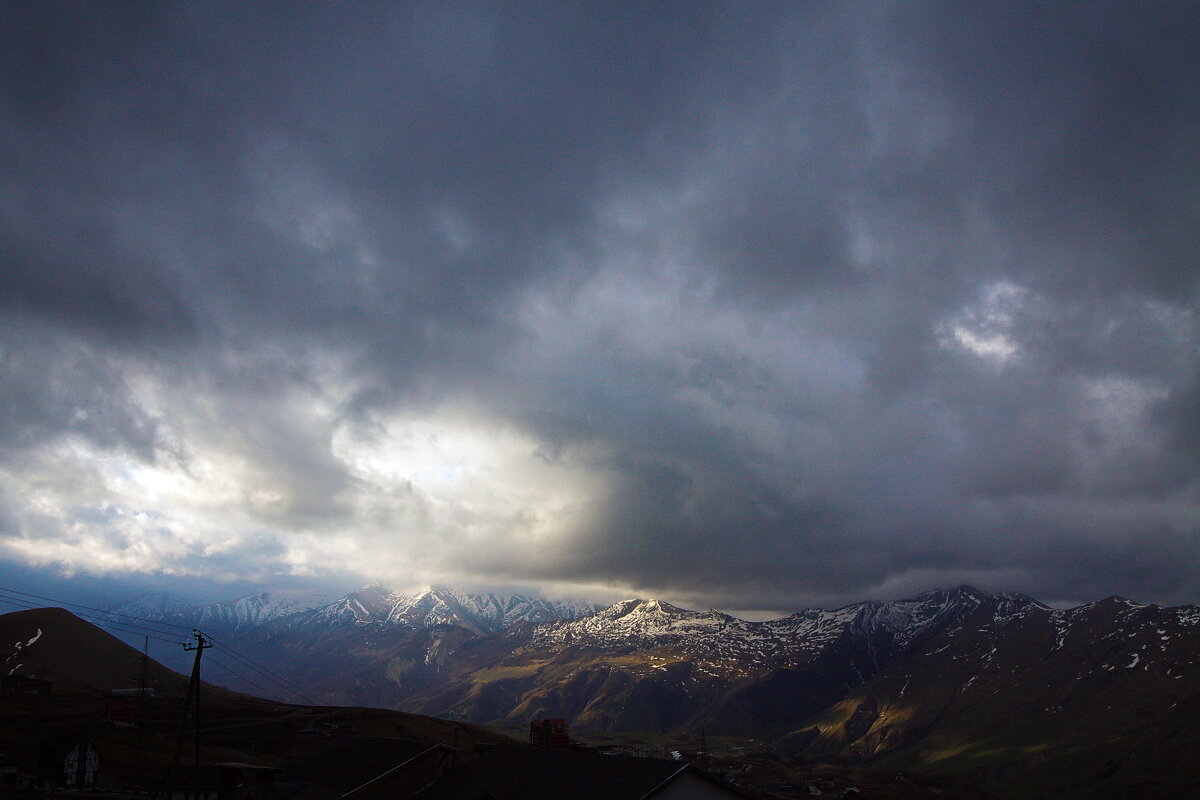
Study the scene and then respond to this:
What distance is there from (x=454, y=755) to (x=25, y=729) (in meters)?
84.4

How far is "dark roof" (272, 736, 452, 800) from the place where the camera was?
4747cm

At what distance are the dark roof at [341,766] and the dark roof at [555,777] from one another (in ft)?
15.1

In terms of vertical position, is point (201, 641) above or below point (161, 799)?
above

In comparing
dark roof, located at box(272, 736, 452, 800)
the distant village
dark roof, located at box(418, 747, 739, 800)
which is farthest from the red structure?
dark roof, located at box(418, 747, 739, 800)

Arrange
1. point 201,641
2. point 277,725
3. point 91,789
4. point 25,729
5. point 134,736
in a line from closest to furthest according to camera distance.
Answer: point 201,641 < point 91,789 < point 25,729 < point 134,736 < point 277,725

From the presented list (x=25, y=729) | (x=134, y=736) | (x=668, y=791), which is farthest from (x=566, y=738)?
(x=25, y=729)

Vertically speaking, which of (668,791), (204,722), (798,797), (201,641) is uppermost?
(201,641)

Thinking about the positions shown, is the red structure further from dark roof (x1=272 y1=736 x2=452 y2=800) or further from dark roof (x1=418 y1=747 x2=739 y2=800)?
dark roof (x1=418 y1=747 x2=739 y2=800)

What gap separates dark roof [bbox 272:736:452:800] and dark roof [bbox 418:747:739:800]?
4.59m

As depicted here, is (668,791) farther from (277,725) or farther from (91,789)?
(277,725)

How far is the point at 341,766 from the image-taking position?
51031mm

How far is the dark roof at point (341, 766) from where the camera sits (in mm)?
47469

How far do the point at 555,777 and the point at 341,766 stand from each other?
745 inches

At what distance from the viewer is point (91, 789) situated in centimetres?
7644
